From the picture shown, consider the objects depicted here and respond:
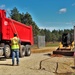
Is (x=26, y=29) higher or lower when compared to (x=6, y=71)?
higher

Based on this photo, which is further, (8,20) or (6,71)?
(8,20)

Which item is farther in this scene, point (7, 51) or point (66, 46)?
point (66, 46)

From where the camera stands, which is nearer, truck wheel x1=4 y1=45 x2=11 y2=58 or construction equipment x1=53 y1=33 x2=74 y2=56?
truck wheel x1=4 y1=45 x2=11 y2=58

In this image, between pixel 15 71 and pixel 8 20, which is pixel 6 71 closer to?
pixel 15 71

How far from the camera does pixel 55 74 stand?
15.6m

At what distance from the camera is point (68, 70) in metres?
17.7

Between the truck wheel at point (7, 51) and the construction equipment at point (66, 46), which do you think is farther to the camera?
the construction equipment at point (66, 46)

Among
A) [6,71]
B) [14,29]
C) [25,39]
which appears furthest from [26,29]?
[6,71]

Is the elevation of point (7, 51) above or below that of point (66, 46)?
below

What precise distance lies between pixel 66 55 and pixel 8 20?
27.2 feet

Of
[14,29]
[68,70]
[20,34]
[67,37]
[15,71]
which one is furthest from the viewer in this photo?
[67,37]

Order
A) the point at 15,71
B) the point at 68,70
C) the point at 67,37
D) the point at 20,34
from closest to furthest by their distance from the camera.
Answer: the point at 15,71, the point at 68,70, the point at 20,34, the point at 67,37

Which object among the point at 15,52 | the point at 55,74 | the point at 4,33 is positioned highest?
the point at 4,33

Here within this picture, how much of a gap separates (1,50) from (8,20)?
8.32 ft
